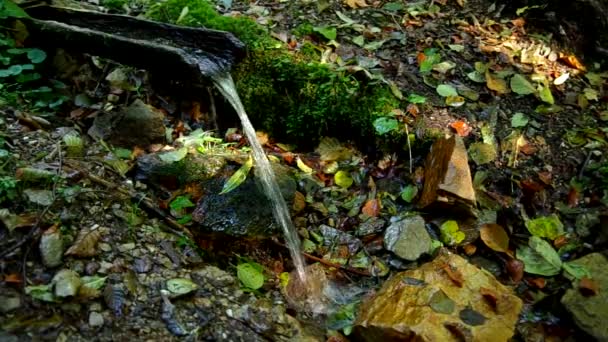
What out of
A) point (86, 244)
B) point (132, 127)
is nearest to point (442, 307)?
point (86, 244)

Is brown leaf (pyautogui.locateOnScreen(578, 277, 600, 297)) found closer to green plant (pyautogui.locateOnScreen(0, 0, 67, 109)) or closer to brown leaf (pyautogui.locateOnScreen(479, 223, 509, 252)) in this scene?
brown leaf (pyautogui.locateOnScreen(479, 223, 509, 252))

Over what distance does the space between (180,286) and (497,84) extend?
8.87 feet

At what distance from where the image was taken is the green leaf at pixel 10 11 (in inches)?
130

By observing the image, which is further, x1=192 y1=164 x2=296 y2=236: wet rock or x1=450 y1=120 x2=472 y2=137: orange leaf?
x1=450 y1=120 x2=472 y2=137: orange leaf

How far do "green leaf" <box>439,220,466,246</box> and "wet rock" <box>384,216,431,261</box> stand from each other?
0.32ft

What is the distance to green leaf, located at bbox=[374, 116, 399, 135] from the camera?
358 centimetres

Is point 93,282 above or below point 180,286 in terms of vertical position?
above

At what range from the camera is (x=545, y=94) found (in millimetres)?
3934

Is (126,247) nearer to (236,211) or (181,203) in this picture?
(181,203)

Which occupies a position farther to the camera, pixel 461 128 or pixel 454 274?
pixel 461 128

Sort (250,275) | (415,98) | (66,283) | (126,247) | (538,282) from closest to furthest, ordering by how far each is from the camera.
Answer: (66,283) < (126,247) < (250,275) < (538,282) < (415,98)

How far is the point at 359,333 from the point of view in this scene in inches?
108

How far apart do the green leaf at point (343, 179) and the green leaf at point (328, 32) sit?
113cm

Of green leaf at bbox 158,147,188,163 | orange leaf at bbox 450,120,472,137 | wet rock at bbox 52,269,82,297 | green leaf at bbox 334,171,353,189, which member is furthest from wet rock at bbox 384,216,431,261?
wet rock at bbox 52,269,82,297
